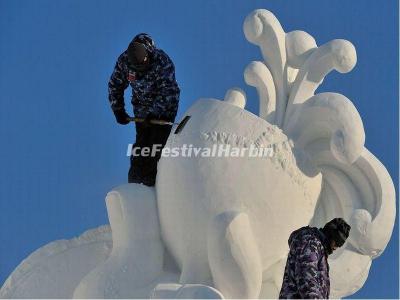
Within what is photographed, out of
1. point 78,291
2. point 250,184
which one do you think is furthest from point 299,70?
point 78,291

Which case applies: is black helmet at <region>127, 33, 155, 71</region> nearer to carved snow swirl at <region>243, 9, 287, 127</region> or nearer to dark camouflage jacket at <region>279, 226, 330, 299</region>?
carved snow swirl at <region>243, 9, 287, 127</region>

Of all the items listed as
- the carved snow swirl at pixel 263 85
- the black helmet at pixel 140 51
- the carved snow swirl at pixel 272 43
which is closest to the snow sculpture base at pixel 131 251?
the black helmet at pixel 140 51

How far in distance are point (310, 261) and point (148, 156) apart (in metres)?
2.65

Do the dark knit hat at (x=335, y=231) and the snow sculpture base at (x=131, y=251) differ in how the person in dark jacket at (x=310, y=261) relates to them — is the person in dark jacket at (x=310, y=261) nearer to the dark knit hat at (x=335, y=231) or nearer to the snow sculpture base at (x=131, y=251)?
the dark knit hat at (x=335, y=231)

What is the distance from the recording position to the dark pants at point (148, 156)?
7.56 m

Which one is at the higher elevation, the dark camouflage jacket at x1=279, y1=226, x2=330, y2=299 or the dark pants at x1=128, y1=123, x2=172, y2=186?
the dark pants at x1=128, y1=123, x2=172, y2=186

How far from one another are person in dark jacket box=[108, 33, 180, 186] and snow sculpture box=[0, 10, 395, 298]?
0.72 feet

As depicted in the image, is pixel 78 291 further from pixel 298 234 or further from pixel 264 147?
pixel 298 234

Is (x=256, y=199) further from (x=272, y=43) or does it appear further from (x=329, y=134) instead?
(x=272, y=43)

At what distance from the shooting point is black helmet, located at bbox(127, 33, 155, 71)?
7.34 m

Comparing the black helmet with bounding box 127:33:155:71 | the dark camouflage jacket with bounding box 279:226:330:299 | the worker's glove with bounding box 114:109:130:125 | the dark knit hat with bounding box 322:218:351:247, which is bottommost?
the dark camouflage jacket with bounding box 279:226:330:299

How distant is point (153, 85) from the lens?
7.53 m

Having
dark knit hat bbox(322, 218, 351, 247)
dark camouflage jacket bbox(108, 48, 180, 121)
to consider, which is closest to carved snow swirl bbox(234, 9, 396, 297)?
dark camouflage jacket bbox(108, 48, 180, 121)

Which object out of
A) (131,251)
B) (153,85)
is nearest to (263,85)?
(153,85)
